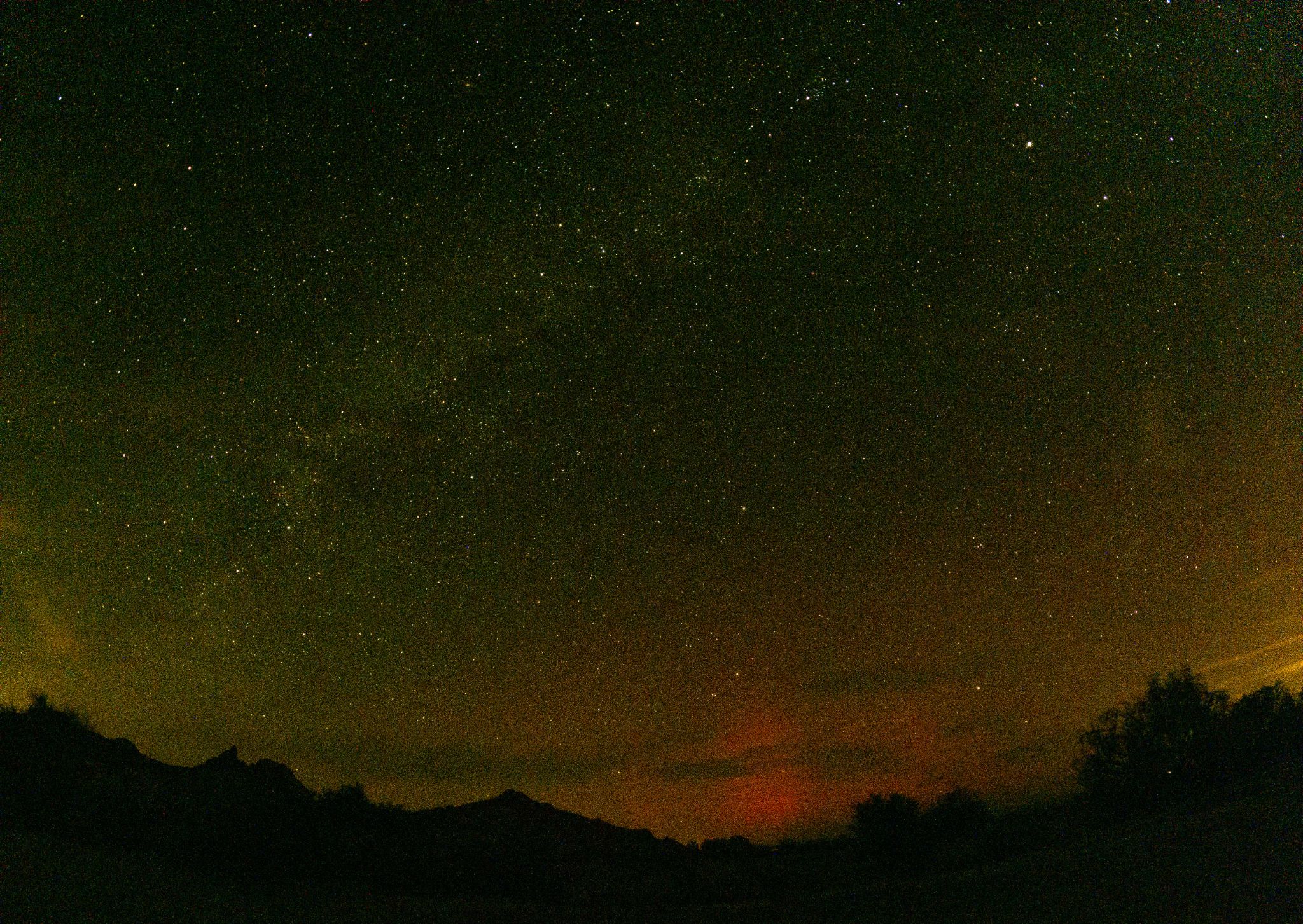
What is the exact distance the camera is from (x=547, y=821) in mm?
33094

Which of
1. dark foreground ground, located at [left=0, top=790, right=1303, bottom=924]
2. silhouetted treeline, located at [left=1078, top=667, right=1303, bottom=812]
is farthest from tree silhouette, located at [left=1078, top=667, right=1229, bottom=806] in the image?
dark foreground ground, located at [left=0, top=790, right=1303, bottom=924]

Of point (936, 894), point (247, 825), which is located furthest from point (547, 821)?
point (936, 894)

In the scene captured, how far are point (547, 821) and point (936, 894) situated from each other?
64.9 ft

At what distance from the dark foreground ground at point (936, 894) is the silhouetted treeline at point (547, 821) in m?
1.12

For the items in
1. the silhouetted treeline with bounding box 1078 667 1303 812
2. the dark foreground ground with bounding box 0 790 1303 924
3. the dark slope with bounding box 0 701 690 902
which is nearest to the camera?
the dark foreground ground with bounding box 0 790 1303 924

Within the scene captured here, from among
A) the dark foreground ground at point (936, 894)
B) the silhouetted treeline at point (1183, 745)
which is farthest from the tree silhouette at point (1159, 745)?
the dark foreground ground at point (936, 894)

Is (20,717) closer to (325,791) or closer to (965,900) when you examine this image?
(325,791)

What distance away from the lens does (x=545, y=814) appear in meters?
34.2

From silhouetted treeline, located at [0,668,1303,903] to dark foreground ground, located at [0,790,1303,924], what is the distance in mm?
1116

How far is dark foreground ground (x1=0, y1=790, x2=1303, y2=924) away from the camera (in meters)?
11.7

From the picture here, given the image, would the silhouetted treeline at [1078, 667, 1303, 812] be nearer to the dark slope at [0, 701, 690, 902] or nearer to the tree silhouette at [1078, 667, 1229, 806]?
the tree silhouette at [1078, 667, 1229, 806]

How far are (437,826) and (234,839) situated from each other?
10205 millimetres

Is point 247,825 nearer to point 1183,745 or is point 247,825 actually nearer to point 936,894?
point 936,894

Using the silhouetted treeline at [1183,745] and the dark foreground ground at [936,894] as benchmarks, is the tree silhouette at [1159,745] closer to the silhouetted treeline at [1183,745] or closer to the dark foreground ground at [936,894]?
the silhouetted treeline at [1183,745]
